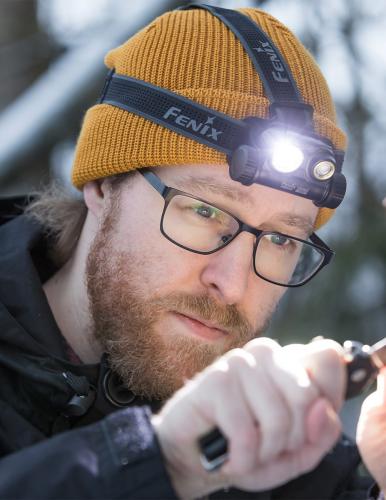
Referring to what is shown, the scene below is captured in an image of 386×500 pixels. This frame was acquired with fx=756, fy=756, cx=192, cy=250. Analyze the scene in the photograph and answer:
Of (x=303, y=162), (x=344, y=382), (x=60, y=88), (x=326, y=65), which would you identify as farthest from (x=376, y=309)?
(x=344, y=382)

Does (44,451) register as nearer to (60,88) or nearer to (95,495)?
(95,495)

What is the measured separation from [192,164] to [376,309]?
395cm

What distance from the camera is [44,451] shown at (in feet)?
4.90

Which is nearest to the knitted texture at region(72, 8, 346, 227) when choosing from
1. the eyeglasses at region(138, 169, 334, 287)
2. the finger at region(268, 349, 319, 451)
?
the eyeglasses at region(138, 169, 334, 287)

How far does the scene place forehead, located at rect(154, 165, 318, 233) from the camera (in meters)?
2.44

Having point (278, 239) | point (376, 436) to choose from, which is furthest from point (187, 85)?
point (376, 436)

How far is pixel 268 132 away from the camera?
7.91ft

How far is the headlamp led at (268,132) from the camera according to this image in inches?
94.8

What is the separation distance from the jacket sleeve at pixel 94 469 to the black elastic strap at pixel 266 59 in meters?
1.36

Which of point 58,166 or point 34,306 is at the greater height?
point 34,306

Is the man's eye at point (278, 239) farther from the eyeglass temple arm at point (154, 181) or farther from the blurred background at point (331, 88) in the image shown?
the blurred background at point (331, 88)

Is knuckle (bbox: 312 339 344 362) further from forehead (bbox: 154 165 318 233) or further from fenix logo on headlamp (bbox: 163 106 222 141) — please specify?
fenix logo on headlamp (bbox: 163 106 222 141)

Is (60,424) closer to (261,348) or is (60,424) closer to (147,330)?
(147,330)

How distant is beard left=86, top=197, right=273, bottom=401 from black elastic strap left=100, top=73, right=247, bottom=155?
45 centimetres
